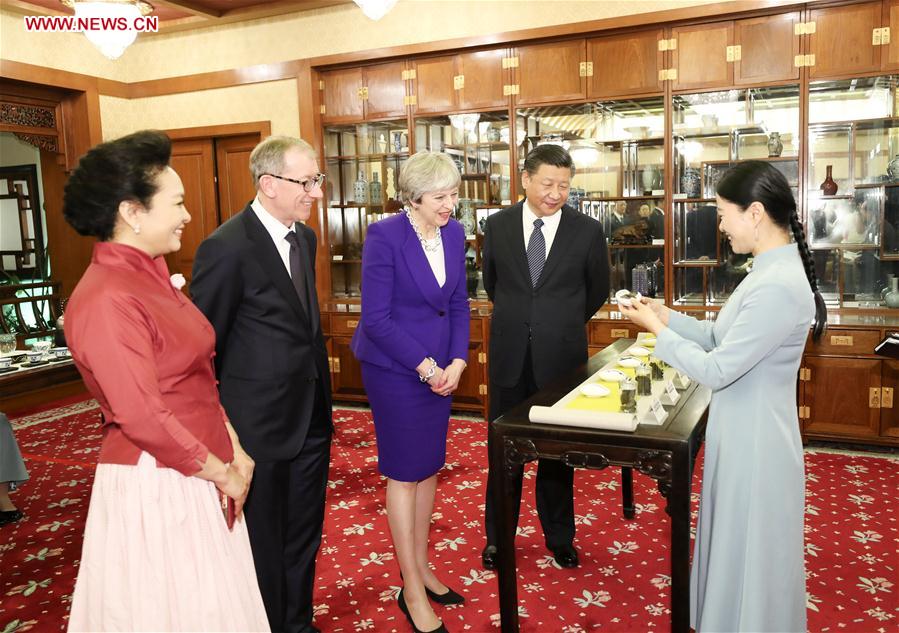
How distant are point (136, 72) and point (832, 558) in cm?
709

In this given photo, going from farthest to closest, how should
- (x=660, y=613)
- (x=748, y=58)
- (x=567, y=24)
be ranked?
1. (x=567, y=24)
2. (x=748, y=58)
3. (x=660, y=613)

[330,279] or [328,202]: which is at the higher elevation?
[328,202]

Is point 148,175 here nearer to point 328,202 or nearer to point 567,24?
point 567,24

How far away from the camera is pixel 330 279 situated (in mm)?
6535

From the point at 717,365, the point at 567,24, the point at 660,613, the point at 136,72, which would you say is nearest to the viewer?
the point at 717,365

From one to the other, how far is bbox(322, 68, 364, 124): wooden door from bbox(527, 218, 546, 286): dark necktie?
3529mm

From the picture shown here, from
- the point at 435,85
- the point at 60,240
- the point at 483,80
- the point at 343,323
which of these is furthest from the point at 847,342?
the point at 60,240

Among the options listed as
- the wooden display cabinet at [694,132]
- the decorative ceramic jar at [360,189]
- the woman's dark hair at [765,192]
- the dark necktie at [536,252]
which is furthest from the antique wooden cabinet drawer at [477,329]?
the woman's dark hair at [765,192]

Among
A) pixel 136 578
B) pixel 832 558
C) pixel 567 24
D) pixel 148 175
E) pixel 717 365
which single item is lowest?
pixel 832 558

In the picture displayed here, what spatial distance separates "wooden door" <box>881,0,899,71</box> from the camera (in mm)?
4625

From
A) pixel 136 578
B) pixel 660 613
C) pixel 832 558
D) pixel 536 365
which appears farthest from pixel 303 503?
pixel 832 558

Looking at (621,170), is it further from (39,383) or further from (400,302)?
(39,383)

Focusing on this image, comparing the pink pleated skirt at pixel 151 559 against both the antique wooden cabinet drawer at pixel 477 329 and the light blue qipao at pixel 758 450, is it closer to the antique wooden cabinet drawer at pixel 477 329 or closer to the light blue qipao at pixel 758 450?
the light blue qipao at pixel 758 450

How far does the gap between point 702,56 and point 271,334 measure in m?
4.09
